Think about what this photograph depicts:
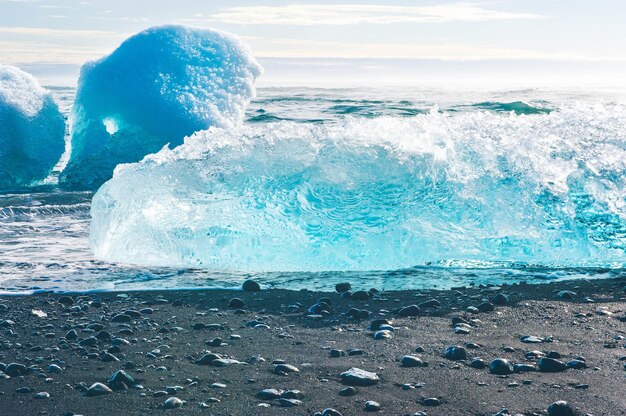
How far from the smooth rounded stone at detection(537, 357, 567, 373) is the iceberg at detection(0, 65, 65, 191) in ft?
26.8

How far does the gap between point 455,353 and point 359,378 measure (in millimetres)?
558

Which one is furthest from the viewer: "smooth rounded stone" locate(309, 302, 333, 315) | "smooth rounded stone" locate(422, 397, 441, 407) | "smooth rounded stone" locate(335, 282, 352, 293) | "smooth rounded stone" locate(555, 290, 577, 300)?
"smooth rounded stone" locate(335, 282, 352, 293)

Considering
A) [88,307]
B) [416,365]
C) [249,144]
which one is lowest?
[88,307]

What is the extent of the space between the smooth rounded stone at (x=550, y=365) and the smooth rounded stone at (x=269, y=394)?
1.17m

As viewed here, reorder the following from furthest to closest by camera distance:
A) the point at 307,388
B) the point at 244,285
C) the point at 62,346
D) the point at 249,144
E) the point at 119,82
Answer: the point at 119,82 → the point at 249,144 → the point at 244,285 → the point at 62,346 → the point at 307,388

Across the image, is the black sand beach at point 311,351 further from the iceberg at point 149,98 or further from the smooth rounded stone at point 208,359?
the iceberg at point 149,98

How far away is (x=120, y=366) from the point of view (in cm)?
358

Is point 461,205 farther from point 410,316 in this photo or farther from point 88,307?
point 88,307

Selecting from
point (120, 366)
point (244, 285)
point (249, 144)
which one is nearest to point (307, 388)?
point (120, 366)

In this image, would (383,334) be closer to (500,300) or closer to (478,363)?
(478,363)

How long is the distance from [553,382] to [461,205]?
9.35 feet

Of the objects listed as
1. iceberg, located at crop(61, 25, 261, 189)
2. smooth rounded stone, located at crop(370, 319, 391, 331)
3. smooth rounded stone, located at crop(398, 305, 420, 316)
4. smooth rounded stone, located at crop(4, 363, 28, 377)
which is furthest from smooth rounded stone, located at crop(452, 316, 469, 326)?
iceberg, located at crop(61, 25, 261, 189)

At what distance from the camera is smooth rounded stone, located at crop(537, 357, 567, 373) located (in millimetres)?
3424

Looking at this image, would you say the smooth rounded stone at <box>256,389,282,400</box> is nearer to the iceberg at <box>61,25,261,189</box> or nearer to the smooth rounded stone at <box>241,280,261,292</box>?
the smooth rounded stone at <box>241,280,261,292</box>
